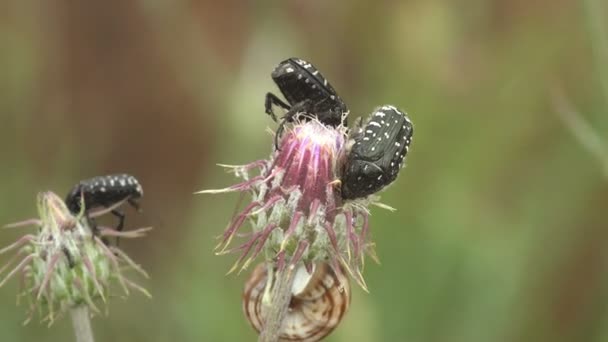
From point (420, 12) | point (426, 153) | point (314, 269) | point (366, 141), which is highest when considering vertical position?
point (420, 12)

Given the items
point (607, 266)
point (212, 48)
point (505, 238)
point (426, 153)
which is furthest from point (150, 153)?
point (607, 266)

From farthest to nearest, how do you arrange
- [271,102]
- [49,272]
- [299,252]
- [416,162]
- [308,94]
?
[416,162] < [271,102] < [308,94] < [49,272] < [299,252]

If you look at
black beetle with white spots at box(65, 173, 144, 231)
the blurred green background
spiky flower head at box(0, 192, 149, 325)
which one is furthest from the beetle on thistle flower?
the blurred green background

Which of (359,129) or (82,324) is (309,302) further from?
(82,324)

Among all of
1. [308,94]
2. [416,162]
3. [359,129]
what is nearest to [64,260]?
[308,94]

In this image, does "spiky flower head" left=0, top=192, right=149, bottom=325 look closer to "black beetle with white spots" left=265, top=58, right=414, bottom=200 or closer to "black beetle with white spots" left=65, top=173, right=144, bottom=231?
"black beetle with white spots" left=65, top=173, right=144, bottom=231

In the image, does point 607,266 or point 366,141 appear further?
point 607,266

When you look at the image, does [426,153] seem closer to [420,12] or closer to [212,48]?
[420,12]
